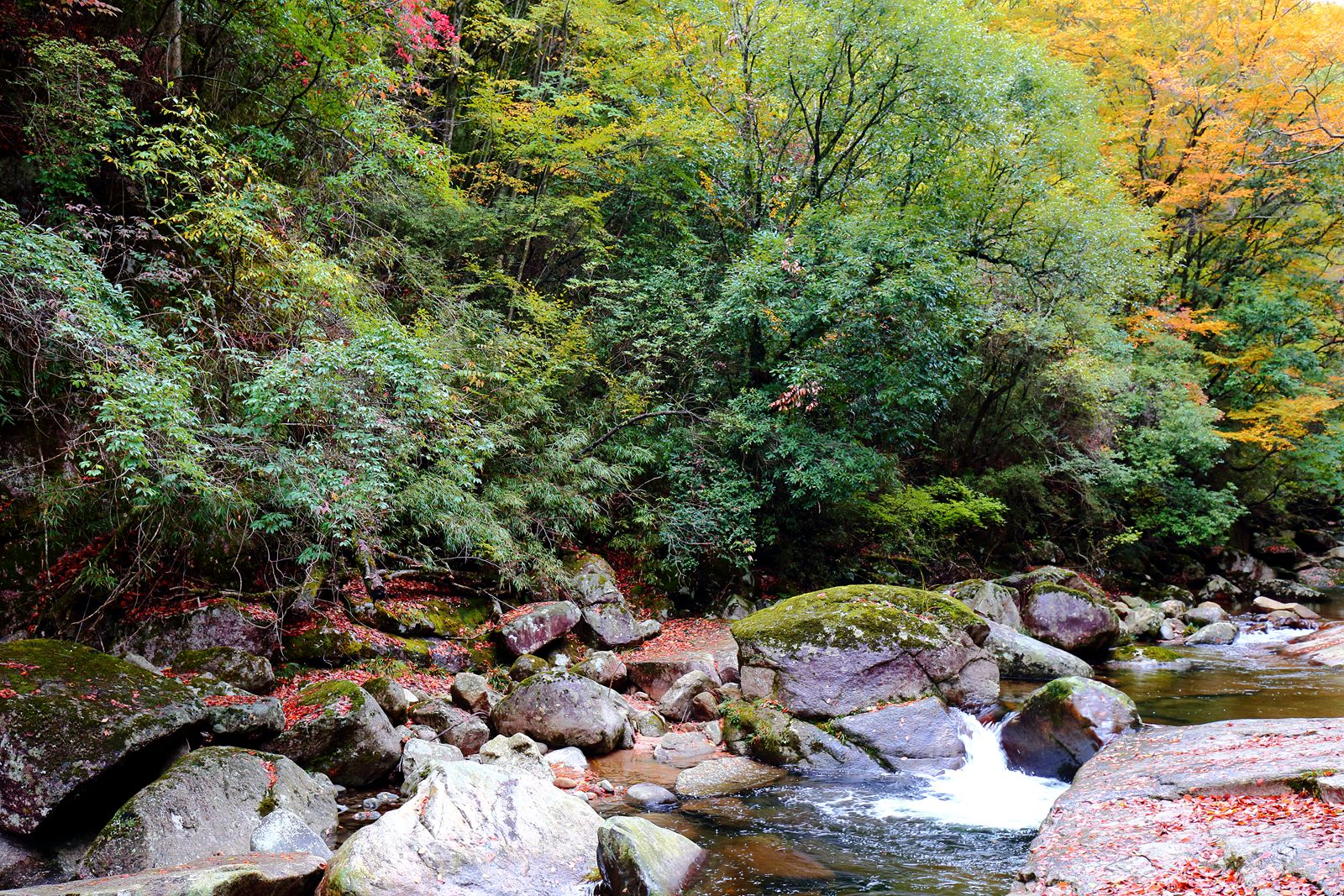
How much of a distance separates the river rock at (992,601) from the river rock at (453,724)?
27.0 ft

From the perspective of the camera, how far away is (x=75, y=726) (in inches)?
209

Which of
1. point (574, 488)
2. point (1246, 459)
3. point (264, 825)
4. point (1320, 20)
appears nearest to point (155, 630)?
point (264, 825)

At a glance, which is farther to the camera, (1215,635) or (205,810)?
(1215,635)

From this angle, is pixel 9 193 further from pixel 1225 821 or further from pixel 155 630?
pixel 1225 821

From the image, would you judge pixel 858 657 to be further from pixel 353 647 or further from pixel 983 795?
pixel 353 647

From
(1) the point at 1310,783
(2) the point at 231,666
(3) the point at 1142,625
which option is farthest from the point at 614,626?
(3) the point at 1142,625

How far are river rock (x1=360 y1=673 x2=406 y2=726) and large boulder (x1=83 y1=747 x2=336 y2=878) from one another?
1.73 m

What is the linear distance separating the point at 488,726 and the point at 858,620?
4346 mm

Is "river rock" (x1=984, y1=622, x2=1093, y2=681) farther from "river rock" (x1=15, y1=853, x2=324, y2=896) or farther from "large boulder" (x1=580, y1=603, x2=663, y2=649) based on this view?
"river rock" (x1=15, y1=853, x2=324, y2=896)

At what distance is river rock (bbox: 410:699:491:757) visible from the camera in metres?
7.81

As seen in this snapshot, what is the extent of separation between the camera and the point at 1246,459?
791 inches

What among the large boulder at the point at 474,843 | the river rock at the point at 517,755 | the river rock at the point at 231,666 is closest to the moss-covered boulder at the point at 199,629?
the river rock at the point at 231,666

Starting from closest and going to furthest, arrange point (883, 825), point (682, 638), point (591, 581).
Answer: point (883, 825) < point (591, 581) < point (682, 638)

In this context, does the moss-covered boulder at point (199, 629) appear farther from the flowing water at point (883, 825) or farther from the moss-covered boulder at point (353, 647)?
the flowing water at point (883, 825)
